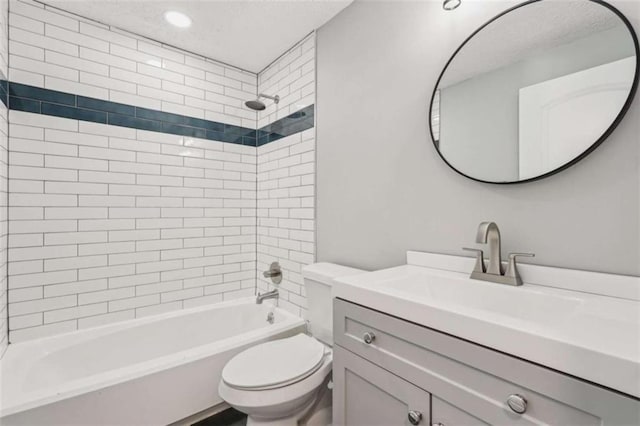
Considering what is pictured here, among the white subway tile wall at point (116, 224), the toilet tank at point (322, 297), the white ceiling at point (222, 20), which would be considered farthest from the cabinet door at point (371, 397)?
the white ceiling at point (222, 20)

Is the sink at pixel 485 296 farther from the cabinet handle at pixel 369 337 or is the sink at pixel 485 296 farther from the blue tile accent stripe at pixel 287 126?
the blue tile accent stripe at pixel 287 126

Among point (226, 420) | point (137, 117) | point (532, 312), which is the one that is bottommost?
point (226, 420)

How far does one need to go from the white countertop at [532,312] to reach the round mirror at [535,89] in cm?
42

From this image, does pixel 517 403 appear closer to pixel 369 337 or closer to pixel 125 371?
pixel 369 337

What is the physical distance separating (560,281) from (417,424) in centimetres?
69

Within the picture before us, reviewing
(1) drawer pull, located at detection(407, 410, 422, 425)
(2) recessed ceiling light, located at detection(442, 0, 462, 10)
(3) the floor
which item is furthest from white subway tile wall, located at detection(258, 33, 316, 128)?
(3) the floor

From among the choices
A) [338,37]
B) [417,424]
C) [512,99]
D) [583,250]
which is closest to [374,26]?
[338,37]

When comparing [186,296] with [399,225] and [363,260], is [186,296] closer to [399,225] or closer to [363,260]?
[363,260]

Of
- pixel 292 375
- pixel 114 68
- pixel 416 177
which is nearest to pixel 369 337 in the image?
pixel 292 375

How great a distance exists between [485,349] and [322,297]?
3.49ft

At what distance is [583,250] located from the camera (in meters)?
1.00

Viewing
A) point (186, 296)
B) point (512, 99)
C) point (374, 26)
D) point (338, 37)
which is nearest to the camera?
point (512, 99)

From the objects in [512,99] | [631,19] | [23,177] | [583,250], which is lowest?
[583,250]

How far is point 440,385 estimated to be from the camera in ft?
2.69
